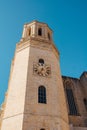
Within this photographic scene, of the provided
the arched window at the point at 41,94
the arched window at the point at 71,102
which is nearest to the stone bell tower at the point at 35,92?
the arched window at the point at 41,94

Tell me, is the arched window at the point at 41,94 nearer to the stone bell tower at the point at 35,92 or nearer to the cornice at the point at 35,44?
the stone bell tower at the point at 35,92

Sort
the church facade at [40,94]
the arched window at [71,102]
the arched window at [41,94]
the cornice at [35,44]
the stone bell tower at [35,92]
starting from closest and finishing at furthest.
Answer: the stone bell tower at [35,92], the church facade at [40,94], the arched window at [41,94], the arched window at [71,102], the cornice at [35,44]

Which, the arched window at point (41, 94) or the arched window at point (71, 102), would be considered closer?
the arched window at point (41, 94)

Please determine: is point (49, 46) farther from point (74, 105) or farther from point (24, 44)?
point (74, 105)

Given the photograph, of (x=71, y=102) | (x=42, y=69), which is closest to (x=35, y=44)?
(x=42, y=69)

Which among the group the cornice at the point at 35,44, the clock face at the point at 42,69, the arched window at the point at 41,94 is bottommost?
the arched window at the point at 41,94

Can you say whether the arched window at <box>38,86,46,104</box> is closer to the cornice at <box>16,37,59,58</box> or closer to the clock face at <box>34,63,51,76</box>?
the clock face at <box>34,63,51,76</box>

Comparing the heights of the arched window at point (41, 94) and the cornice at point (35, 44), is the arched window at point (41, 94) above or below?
below

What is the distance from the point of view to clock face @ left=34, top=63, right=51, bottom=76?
16689 mm

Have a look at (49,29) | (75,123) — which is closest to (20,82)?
(75,123)

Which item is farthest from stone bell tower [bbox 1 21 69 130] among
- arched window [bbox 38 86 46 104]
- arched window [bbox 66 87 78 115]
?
arched window [bbox 66 87 78 115]

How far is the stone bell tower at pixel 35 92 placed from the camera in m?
12.9

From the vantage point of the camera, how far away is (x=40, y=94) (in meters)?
14.9

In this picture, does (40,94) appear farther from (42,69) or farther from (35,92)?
(42,69)
